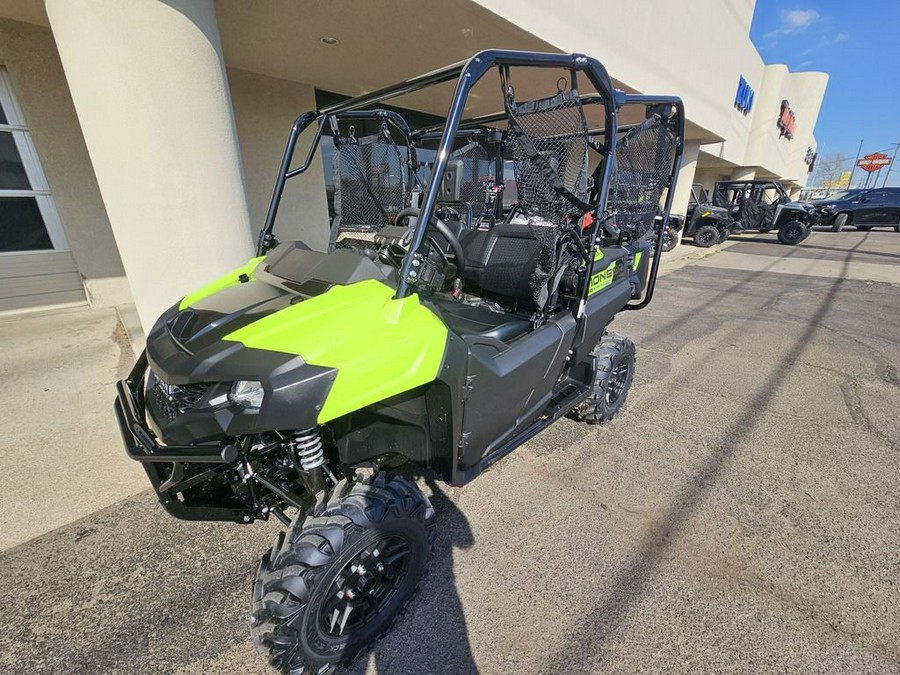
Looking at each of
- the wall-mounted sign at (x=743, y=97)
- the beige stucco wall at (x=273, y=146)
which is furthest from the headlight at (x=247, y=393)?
the wall-mounted sign at (x=743, y=97)

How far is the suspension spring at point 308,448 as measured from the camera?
4.42 feet

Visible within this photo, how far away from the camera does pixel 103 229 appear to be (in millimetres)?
5305

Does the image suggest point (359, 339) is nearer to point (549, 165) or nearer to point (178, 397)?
point (178, 397)

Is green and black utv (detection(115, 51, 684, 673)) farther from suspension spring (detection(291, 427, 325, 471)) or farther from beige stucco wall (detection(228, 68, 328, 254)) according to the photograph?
beige stucco wall (detection(228, 68, 328, 254))

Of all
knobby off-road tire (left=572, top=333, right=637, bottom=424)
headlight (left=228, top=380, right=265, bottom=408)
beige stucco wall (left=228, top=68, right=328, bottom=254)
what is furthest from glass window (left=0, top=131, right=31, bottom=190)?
knobby off-road tire (left=572, top=333, right=637, bottom=424)

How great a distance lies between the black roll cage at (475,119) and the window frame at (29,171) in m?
4.83

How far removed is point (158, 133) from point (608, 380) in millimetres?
3357

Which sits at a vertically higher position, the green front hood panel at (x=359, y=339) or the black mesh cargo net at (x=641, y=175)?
the black mesh cargo net at (x=641, y=175)

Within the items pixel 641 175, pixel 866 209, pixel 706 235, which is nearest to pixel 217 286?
pixel 641 175

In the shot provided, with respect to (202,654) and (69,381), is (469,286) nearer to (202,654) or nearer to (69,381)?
(202,654)

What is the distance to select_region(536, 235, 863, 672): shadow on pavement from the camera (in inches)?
59.1

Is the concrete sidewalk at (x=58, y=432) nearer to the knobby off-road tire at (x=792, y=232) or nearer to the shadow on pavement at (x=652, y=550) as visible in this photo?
the shadow on pavement at (x=652, y=550)

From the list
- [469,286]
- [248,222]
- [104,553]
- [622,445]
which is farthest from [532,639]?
[248,222]

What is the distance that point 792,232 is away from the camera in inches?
525
